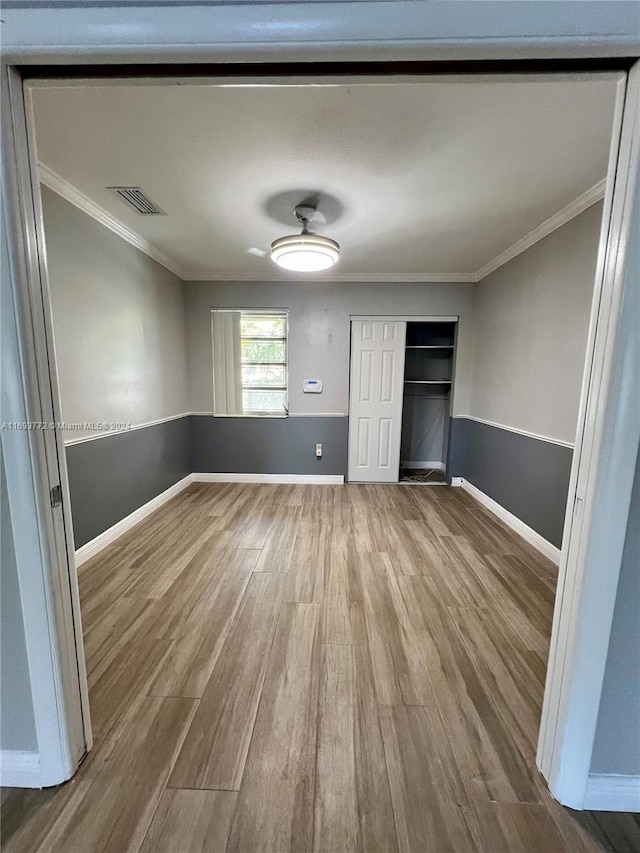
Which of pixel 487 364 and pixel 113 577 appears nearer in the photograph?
pixel 113 577

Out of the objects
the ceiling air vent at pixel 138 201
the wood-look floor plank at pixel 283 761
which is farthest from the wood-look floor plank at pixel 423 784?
the ceiling air vent at pixel 138 201

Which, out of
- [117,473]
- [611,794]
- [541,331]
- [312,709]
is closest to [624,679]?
[611,794]

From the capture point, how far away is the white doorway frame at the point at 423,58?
786mm

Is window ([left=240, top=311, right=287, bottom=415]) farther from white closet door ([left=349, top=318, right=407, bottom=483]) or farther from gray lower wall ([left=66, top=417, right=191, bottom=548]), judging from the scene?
gray lower wall ([left=66, top=417, right=191, bottom=548])

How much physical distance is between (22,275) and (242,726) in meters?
1.66

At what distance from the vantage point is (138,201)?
242cm

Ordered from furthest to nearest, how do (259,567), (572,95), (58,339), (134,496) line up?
1. (134,496)
2. (259,567)
3. (58,339)
4. (572,95)

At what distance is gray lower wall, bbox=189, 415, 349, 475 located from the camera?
433 cm

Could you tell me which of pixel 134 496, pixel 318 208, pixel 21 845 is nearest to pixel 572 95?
pixel 318 208

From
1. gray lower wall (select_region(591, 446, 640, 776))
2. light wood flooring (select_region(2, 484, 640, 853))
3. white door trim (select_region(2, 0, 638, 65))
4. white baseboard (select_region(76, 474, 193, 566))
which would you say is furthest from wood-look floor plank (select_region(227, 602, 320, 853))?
white door trim (select_region(2, 0, 638, 65))

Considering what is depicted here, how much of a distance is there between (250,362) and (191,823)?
3.86 meters

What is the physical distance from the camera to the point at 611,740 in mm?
1031

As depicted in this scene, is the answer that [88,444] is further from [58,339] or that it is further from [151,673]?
[151,673]

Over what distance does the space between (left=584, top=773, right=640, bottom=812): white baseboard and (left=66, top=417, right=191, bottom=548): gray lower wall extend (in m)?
2.84
